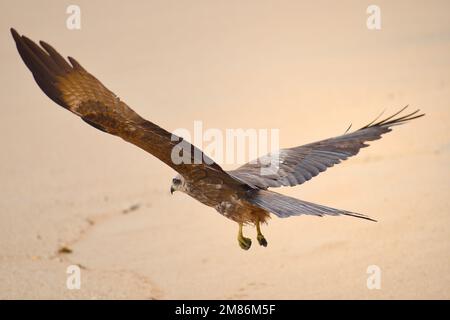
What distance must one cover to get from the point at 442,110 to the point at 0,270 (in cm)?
582

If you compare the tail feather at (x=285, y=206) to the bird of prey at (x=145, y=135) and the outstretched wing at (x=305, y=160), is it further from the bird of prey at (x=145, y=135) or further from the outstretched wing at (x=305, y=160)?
the outstretched wing at (x=305, y=160)

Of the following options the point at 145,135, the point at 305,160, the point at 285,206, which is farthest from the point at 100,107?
the point at 305,160

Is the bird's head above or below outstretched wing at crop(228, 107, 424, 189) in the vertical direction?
below

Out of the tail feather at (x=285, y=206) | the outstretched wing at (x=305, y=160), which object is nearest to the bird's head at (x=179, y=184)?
the outstretched wing at (x=305, y=160)

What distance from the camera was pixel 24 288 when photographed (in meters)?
10.0

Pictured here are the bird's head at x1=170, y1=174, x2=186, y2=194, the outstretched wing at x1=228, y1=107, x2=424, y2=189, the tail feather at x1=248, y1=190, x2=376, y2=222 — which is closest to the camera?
the tail feather at x1=248, y1=190, x2=376, y2=222

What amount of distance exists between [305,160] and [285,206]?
1.35 m

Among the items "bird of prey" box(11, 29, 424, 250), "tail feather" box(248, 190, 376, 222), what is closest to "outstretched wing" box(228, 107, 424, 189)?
"bird of prey" box(11, 29, 424, 250)

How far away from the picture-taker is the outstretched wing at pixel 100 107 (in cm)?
700

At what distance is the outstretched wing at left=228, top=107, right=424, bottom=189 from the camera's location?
25.4 feet

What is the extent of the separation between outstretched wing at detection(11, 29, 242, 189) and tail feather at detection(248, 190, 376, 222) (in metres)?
0.25

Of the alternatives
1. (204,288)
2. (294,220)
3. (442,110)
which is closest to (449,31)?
(442,110)

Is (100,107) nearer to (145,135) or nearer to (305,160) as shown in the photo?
(145,135)

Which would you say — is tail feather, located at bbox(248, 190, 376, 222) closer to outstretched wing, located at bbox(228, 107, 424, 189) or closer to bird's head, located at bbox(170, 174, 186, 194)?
outstretched wing, located at bbox(228, 107, 424, 189)
